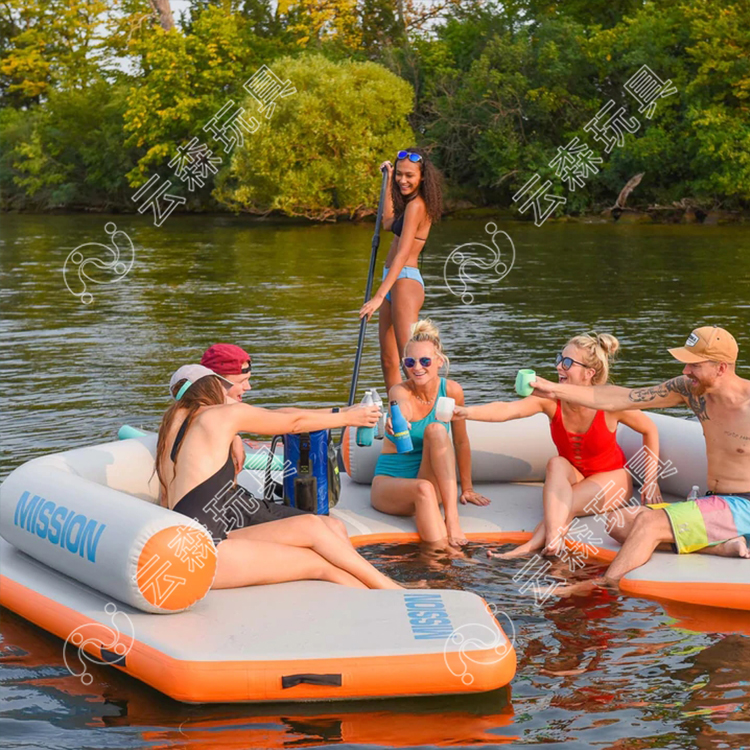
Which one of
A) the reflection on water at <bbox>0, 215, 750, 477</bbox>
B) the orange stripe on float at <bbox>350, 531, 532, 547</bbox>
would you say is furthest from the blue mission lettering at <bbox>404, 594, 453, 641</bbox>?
the reflection on water at <bbox>0, 215, 750, 477</bbox>

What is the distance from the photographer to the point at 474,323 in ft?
47.4

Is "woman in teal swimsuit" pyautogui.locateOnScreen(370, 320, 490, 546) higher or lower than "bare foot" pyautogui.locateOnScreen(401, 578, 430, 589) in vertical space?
higher

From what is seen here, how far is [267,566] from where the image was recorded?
16.4ft

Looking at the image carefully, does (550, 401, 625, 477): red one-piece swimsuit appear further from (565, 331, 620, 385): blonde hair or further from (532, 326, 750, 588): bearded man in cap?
(532, 326, 750, 588): bearded man in cap

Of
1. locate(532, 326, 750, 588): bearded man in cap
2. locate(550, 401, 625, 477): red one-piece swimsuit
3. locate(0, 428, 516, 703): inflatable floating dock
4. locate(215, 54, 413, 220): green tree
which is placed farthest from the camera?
locate(215, 54, 413, 220): green tree

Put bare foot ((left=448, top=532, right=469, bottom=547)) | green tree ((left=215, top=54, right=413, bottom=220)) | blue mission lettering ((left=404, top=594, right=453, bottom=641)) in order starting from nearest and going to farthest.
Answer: blue mission lettering ((left=404, top=594, right=453, bottom=641)), bare foot ((left=448, top=532, right=469, bottom=547)), green tree ((left=215, top=54, right=413, bottom=220))

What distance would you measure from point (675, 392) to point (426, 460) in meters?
1.35

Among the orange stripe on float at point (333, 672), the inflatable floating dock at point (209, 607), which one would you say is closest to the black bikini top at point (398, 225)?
the inflatable floating dock at point (209, 607)

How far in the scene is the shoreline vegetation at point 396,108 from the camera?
30875 millimetres

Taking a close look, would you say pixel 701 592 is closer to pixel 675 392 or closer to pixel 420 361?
pixel 675 392

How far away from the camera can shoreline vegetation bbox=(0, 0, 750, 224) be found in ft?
101

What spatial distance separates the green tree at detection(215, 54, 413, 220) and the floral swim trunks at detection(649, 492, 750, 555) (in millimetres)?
28308

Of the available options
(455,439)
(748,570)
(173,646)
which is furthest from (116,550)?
(748,570)
